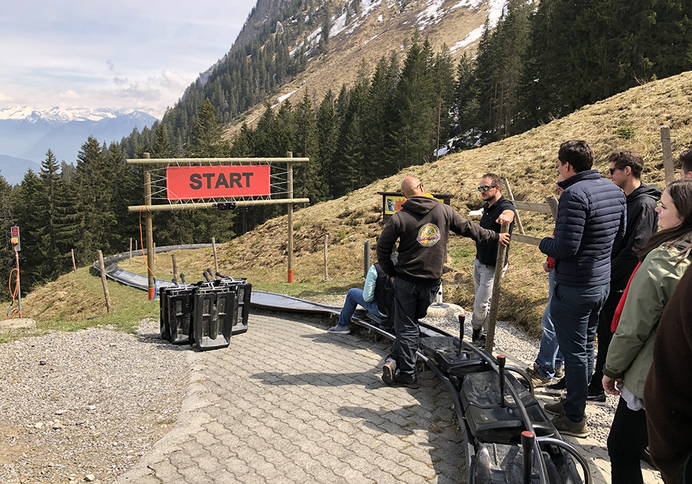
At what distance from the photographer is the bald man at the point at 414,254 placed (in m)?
5.36

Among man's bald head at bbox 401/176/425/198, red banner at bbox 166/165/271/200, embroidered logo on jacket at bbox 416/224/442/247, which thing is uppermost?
red banner at bbox 166/165/271/200

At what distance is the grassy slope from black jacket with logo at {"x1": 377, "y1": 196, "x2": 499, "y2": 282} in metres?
3.79

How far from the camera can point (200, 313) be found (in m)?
7.40

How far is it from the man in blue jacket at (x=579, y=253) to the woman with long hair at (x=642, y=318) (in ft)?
4.15

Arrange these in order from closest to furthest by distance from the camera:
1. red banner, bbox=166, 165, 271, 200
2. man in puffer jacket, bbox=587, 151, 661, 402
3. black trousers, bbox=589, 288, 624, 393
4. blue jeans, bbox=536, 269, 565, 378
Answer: man in puffer jacket, bbox=587, 151, 661, 402 < black trousers, bbox=589, 288, 624, 393 < blue jeans, bbox=536, 269, 565, 378 < red banner, bbox=166, 165, 271, 200

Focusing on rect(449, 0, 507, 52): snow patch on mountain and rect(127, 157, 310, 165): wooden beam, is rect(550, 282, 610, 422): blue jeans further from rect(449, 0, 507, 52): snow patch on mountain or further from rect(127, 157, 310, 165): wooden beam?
rect(449, 0, 507, 52): snow patch on mountain

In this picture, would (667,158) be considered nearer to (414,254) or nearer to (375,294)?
(414,254)

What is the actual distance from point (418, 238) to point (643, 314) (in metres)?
2.88

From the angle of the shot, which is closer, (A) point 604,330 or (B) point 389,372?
(A) point 604,330

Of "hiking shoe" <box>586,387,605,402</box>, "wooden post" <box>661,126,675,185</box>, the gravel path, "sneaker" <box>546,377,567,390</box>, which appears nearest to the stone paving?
the gravel path

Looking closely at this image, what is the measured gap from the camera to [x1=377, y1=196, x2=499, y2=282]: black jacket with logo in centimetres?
536

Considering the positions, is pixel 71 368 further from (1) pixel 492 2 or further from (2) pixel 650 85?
(1) pixel 492 2

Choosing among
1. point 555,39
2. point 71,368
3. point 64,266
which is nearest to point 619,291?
point 71,368

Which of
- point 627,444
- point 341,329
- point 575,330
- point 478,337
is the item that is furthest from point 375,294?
point 627,444
